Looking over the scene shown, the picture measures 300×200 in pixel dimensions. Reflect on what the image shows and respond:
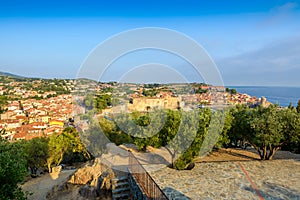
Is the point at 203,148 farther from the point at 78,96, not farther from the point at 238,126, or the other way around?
the point at 78,96

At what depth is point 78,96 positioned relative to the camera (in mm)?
20156

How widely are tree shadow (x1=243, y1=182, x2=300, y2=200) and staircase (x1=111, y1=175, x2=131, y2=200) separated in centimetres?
419

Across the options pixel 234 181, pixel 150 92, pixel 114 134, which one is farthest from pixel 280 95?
pixel 234 181

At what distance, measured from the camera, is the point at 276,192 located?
6.90 metres

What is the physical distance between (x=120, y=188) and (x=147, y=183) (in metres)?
1.80

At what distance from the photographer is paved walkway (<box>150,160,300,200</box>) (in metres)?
6.68

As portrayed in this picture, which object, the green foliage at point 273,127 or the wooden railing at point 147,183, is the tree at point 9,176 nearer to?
the wooden railing at point 147,183

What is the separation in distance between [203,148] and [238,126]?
9.57 ft

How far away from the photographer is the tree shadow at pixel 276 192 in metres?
6.57

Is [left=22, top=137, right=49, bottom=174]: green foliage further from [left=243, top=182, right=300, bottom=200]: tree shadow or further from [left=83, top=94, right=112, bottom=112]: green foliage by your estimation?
[left=243, top=182, right=300, bottom=200]: tree shadow

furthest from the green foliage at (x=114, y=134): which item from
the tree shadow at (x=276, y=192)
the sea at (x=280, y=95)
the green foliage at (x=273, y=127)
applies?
the tree shadow at (x=276, y=192)

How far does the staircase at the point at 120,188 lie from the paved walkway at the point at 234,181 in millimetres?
1124

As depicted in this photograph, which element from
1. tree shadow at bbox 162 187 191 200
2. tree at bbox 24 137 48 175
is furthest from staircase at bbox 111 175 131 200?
tree at bbox 24 137 48 175

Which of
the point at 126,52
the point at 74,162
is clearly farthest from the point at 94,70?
the point at 74,162
